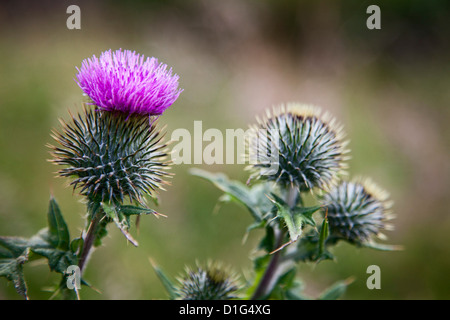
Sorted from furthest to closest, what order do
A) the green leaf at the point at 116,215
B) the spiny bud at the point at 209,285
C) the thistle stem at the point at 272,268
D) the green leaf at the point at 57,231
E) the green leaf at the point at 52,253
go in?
the thistle stem at the point at 272,268 → the spiny bud at the point at 209,285 → the green leaf at the point at 57,231 → the green leaf at the point at 52,253 → the green leaf at the point at 116,215

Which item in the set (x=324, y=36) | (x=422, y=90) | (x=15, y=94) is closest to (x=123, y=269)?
Answer: (x=15, y=94)

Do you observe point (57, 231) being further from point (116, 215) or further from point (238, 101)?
point (238, 101)

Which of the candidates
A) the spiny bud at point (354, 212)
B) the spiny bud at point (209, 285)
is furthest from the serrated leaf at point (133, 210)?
the spiny bud at point (354, 212)

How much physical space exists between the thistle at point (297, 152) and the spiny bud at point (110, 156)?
3.09 feet

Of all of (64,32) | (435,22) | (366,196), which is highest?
(435,22)

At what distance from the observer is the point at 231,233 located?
669 centimetres

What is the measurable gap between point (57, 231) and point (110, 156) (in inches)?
27.8

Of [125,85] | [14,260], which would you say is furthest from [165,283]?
[125,85]

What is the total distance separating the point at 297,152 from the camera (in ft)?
10.8

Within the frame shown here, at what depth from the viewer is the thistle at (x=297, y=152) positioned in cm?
330

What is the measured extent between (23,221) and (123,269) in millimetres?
1602

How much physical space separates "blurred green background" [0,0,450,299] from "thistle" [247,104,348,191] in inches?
65.9

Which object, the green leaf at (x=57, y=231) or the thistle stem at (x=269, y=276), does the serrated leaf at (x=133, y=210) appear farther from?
the thistle stem at (x=269, y=276)

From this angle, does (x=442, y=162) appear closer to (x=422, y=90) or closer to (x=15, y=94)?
(x=422, y=90)
